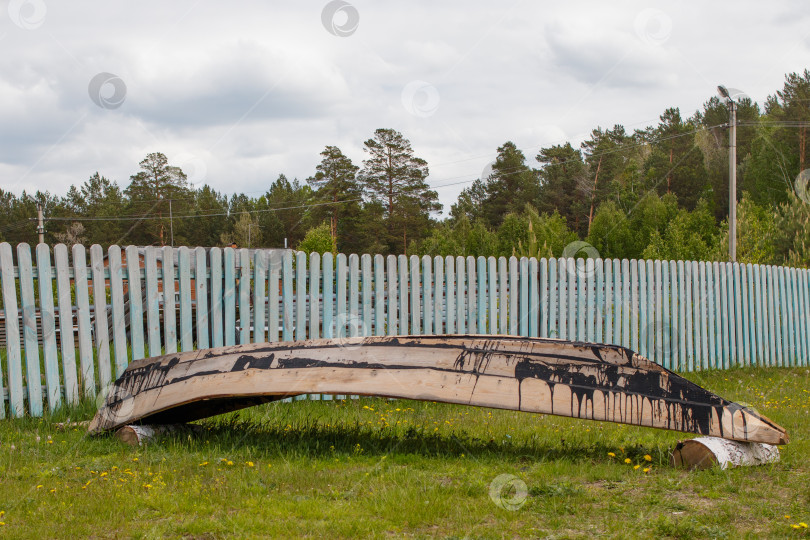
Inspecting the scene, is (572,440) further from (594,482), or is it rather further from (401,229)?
(401,229)

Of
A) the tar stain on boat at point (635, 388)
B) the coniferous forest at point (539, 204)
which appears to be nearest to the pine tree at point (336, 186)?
the coniferous forest at point (539, 204)

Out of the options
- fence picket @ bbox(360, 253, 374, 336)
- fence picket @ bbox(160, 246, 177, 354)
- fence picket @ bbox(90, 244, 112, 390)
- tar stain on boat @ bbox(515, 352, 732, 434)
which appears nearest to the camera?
tar stain on boat @ bbox(515, 352, 732, 434)

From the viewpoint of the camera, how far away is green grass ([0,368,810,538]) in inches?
120

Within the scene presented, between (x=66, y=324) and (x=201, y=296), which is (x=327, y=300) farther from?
(x=66, y=324)

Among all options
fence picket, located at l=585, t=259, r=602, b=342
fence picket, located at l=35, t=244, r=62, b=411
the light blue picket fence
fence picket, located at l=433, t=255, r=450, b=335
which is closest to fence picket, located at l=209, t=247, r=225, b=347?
the light blue picket fence

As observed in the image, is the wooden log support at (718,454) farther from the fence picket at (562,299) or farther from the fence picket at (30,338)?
the fence picket at (30,338)

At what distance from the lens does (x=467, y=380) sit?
4.43 metres

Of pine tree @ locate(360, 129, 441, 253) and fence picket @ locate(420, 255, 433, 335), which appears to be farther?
pine tree @ locate(360, 129, 441, 253)

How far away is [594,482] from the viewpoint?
3861mm

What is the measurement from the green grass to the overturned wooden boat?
1.02 ft

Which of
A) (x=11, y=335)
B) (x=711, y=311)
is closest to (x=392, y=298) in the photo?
(x=11, y=335)

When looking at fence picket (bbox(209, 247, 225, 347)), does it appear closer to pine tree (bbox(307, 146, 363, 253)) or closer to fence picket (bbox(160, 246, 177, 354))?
fence picket (bbox(160, 246, 177, 354))

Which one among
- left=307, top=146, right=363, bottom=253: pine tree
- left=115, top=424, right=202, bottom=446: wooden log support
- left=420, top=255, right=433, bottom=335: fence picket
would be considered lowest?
left=115, top=424, right=202, bottom=446: wooden log support

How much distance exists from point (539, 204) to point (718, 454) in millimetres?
55324
